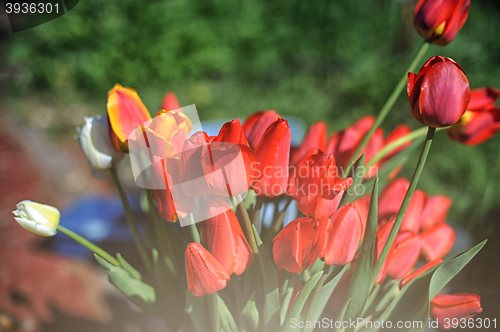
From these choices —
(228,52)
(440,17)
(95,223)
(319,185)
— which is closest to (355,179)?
(319,185)

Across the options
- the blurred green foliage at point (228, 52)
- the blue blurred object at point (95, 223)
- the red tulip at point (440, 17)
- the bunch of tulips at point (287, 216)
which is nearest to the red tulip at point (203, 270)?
the bunch of tulips at point (287, 216)

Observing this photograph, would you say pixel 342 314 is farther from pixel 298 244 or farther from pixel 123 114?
pixel 123 114

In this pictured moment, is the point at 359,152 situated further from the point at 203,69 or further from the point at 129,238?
the point at 203,69

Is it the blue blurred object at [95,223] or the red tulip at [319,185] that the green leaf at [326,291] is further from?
the blue blurred object at [95,223]

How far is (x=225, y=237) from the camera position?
8.6 inches

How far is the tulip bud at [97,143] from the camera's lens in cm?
25

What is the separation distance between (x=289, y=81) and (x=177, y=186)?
1741 mm

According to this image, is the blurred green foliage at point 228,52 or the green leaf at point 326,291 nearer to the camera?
the green leaf at point 326,291

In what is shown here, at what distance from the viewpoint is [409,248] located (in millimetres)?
249

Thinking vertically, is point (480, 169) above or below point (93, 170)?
below

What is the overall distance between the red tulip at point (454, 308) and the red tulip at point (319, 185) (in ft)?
0.36

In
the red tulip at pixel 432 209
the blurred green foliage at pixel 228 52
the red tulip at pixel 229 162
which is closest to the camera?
the red tulip at pixel 229 162

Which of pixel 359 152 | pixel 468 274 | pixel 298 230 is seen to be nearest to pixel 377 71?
pixel 468 274

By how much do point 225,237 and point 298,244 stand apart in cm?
4
